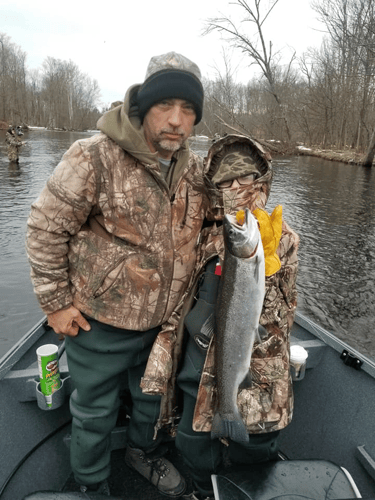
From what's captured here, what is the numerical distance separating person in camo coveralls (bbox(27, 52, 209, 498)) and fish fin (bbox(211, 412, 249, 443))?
70cm

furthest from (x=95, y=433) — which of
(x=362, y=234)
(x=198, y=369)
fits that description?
(x=362, y=234)

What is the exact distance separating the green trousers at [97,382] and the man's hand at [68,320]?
65mm

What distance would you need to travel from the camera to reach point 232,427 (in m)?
2.24

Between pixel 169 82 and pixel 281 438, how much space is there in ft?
9.73

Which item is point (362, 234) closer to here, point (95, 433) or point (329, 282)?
point (329, 282)

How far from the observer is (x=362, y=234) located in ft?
42.1

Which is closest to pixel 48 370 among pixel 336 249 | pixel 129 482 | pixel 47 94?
pixel 129 482

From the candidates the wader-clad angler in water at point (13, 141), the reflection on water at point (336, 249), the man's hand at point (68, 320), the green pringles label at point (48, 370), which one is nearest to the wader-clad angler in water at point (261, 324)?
the man's hand at point (68, 320)

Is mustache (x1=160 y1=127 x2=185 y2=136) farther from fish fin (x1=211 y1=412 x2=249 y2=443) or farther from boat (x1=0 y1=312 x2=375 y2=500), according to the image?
boat (x1=0 y1=312 x2=375 y2=500)

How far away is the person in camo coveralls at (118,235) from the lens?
232 cm

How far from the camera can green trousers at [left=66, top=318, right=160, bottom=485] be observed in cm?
254

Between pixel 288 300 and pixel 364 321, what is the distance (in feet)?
20.3

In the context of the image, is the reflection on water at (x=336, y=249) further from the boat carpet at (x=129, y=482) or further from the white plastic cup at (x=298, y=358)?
the boat carpet at (x=129, y=482)

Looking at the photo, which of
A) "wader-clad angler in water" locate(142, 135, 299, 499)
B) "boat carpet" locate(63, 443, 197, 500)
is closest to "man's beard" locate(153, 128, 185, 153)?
"wader-clad angler in water" locate(142, 135, 299, 499)
